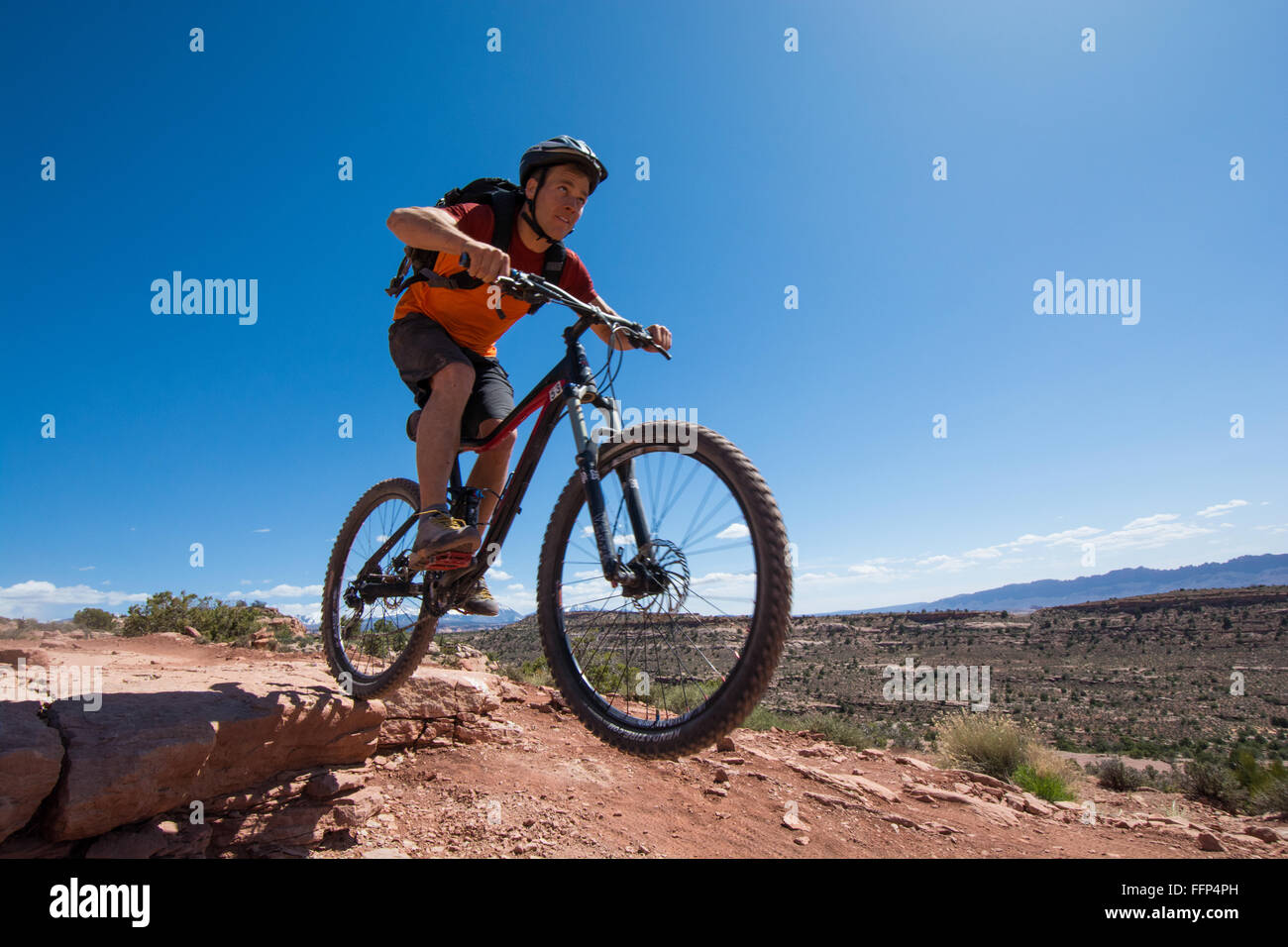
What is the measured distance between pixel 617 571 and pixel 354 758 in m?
3.14

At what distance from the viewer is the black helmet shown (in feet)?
10.8

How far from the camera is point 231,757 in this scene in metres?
3.63

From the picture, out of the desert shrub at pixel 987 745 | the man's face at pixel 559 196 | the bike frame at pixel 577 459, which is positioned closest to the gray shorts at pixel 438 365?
the bike frame at pixel 577 459

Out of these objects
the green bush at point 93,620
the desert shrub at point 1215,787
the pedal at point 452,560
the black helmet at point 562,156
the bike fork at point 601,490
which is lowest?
the desert shrub at point 1215,787

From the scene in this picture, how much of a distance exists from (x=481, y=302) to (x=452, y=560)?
1650mm

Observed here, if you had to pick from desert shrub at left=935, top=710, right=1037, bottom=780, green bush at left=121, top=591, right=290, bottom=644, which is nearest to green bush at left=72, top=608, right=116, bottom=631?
green bush at left=121, top=591, right=290, bottom=644

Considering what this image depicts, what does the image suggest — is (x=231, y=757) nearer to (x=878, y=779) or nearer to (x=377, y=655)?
(x=377, y=655)

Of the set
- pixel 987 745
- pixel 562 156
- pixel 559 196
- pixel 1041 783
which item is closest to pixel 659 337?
pixel 559 196

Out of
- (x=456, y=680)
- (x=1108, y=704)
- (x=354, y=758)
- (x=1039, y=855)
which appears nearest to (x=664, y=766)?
(x=456, y=680)

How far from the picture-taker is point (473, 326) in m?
3.96

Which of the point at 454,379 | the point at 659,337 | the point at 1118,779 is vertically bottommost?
the point at 1118,779

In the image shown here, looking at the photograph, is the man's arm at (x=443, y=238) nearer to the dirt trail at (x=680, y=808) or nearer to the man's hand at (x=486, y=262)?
the man's hand at (x=486, y=262)

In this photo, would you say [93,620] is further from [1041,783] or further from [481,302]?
[1041,783]

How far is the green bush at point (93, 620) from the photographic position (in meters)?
18.7
